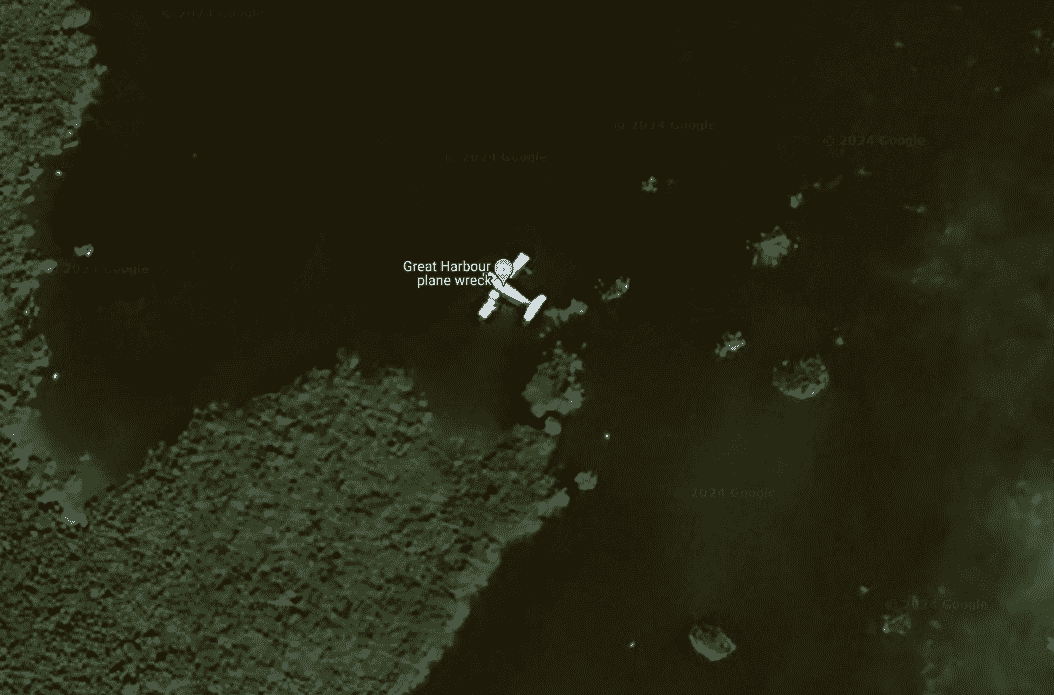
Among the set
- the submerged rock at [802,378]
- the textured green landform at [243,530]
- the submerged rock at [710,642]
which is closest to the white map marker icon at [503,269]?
the textured green landform at [243,530]

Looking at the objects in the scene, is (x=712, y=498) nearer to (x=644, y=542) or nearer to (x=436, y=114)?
(x=644, y=542)

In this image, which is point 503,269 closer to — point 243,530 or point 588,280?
point 588,280

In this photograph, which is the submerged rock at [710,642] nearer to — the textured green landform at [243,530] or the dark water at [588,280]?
the dark water at [588,280]

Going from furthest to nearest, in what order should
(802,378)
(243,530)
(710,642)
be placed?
(802,378), (710,642), (243,530)

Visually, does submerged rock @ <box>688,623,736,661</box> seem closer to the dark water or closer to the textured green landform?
the dark water

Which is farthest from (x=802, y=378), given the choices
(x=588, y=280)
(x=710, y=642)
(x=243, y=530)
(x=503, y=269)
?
(x=243, y=530)

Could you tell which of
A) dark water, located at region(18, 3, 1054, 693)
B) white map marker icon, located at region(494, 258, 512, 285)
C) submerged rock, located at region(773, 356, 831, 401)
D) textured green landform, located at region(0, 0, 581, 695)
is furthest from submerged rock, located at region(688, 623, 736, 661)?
white map marker icon, located at region(494, 258, 512, 285)

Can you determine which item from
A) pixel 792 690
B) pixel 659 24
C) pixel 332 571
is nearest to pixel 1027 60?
pixel 659 24
